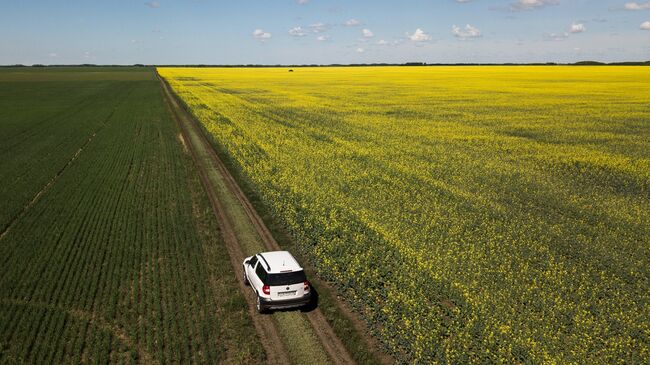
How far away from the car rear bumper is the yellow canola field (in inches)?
75.6

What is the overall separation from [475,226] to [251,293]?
39.6 feet

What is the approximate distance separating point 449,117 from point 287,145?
28471 millimetres

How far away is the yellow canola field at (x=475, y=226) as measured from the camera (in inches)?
556

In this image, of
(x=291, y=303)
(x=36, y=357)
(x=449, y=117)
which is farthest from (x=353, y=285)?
(x=449, y=117)

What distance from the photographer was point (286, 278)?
15195mm

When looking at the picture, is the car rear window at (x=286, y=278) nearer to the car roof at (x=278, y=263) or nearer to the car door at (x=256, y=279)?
the car roof at (x=278, y=263)

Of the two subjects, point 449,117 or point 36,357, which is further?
point 449,117

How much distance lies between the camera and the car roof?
1530cm

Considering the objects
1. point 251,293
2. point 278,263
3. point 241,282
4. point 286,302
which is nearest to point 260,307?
point 286,302

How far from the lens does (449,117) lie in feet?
201

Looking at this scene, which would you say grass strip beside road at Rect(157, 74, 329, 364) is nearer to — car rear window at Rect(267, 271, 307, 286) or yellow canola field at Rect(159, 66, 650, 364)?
car rear window at Rect(267, 271, 307, 286)

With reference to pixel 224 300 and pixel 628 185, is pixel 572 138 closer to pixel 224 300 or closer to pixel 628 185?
pixel 628 185

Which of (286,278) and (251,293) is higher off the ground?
(286,278)

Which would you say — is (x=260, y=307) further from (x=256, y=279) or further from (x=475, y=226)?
(x=475, y=226)
